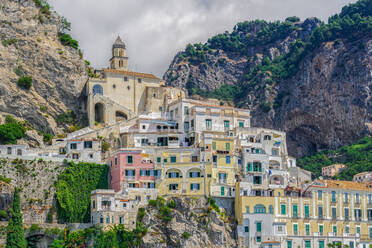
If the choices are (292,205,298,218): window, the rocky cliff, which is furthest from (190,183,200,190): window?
the rocky cliff

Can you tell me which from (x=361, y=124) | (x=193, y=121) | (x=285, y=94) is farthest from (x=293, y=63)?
(x=193, y=121)

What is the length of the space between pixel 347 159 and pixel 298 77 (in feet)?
74.2

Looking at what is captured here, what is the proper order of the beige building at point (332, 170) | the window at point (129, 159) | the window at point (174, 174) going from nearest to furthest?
the window at point (174, 174) → the window at point (129, 159) → the beige building at point (332, 170)

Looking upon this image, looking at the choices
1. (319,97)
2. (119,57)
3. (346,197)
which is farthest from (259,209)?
(319,97)

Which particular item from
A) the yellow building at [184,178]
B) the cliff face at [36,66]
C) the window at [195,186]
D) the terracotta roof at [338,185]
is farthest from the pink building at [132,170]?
the terracotta roof at [338,185]

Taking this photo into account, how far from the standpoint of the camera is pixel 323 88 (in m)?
116

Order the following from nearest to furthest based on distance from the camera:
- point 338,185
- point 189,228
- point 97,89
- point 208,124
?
point 189,228 < point 338,185 < point 208,124 < point 97,89

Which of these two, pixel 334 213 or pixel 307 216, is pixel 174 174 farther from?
pixel 334 213

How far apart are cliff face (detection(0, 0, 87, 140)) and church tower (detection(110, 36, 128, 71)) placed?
29.8 feet

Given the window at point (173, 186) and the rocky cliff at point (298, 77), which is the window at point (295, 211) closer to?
the window at point (173, 186)

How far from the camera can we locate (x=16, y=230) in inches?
2530

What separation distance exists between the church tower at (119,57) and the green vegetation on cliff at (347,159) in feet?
104

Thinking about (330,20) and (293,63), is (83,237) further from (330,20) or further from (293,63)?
(330,20)

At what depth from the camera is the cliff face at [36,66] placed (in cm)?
8425
